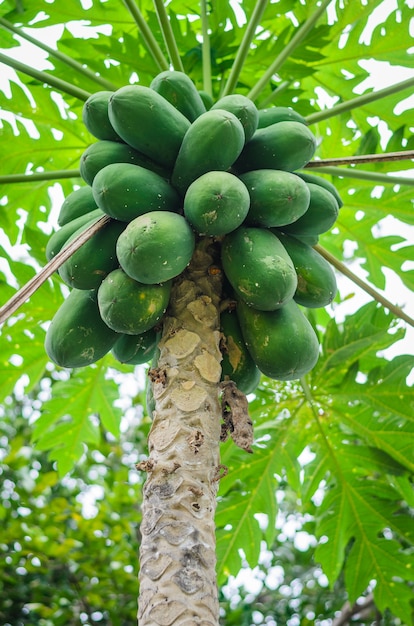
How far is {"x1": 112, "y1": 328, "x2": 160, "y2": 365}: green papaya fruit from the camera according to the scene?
2168mm

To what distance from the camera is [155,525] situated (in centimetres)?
158

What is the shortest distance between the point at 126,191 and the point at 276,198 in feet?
1.38

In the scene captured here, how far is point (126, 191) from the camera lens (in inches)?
73.2

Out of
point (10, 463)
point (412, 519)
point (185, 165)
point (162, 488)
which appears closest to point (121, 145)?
point (185, 165)

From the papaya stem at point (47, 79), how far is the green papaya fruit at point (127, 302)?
1116 mm

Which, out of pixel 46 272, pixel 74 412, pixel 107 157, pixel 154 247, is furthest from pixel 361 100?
pixel 74 412

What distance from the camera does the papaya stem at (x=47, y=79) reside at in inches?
106

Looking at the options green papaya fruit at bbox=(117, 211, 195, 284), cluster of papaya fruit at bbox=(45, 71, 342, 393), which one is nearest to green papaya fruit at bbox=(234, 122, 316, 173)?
cluster of papaya fruit at bbox=(45, 71, 342, 393)

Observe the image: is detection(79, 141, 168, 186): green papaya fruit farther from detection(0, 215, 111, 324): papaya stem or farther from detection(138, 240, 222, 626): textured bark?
detection(138, 240, 222, 626): textured bark

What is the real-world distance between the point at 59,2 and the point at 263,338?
2.27 meters

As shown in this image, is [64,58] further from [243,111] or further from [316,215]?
[316,215]

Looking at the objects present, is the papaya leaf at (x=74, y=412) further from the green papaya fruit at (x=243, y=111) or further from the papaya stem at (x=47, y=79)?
the green papaya fruit at (x=243, y=111)

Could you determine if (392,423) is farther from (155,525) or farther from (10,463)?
(10,463)

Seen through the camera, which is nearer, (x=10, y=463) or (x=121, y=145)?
(x=121, y=145)
